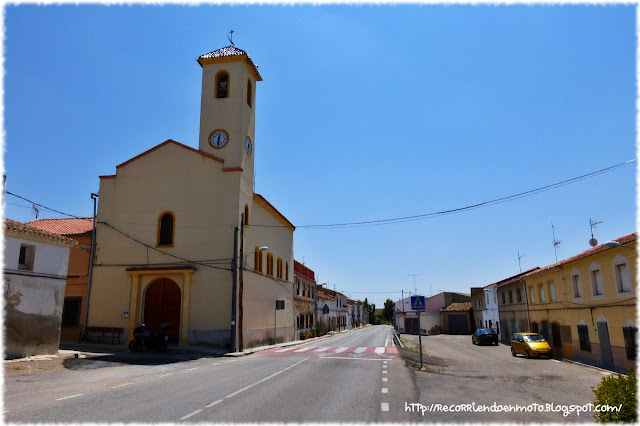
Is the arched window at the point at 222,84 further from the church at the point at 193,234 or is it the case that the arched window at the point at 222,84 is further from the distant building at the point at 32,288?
the distant building at the point at 32,288

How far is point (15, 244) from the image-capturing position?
55.2 feet

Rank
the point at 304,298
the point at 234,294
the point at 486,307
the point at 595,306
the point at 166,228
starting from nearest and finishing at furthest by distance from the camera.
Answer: the point at 595,306, the point at 234,294, the point at 166,228, the point at 486,307, the point at 304,298

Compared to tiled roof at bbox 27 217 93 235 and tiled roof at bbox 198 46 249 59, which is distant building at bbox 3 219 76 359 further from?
tiled roof at bbox 198 46 249 59

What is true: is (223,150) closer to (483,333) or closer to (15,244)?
(15,244)

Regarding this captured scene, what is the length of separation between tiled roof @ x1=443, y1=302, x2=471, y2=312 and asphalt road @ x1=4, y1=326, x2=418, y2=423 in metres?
46.7

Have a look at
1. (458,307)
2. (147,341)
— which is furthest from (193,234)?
(458,307)

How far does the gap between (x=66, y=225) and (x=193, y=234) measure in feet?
35.8

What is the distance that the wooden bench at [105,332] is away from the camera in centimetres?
2533

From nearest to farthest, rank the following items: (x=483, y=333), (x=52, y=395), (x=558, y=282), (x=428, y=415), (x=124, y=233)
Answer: (x=428, y=415)
(x=52, y=395)
(x=558, y=282)
(x=124, y=233)
(x=483, y=333)

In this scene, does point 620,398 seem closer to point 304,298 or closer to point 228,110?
point 228,110

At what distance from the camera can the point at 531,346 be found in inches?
918

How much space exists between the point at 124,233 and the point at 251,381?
702 inches

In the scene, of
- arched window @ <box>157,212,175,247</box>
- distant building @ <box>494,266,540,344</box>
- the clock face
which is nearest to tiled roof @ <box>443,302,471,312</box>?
distant building @ <box>494,266,540,344</box>

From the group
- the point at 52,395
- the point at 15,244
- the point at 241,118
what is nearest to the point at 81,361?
the point at 15,244
